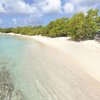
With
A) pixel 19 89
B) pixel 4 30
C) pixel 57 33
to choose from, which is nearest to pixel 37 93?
pixel 19 89

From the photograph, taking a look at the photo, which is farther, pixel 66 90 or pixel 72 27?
pixel 72 27

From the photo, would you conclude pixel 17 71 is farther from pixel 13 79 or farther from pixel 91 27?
pixel 91 27

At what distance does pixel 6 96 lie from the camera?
12.2 meters

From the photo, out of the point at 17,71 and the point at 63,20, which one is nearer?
the point at 17,71

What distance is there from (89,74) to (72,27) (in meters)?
34.1

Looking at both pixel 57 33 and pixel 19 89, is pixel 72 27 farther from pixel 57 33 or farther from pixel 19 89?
pixel 19 89

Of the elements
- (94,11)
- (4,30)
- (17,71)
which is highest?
(94,11)

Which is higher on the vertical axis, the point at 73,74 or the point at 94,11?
the point at 94,11

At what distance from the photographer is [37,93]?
1286cm

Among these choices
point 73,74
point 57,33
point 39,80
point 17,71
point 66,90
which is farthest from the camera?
point 57,33

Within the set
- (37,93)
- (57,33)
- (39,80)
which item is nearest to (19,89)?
(37,93)

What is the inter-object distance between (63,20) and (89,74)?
52714 millimetres

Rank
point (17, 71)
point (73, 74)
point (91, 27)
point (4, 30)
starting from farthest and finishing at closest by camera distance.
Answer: point (4, 30) < point (91, 27) < point (17, 71) < point (73, 74)

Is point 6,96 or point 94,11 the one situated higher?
point 94,11
